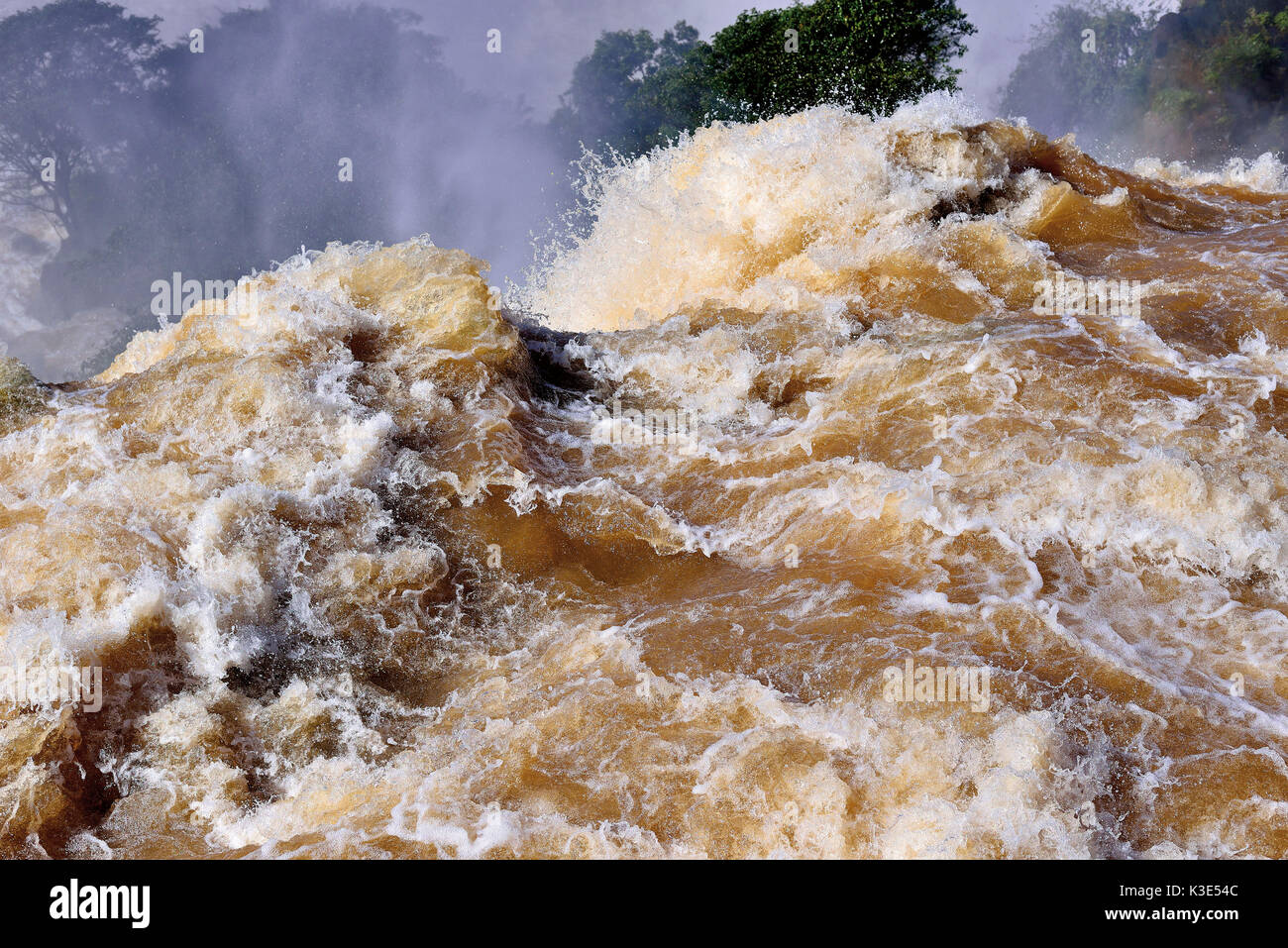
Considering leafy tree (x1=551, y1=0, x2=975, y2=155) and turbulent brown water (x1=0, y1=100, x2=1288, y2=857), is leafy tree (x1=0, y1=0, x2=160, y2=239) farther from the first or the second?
turbulent brown water (x1=0, y1=100, x2=1288, y2=857)

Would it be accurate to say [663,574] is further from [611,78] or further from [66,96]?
[66,96]

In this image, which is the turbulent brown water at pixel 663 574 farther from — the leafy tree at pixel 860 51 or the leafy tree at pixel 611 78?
the leafy tree at pixel 611 78

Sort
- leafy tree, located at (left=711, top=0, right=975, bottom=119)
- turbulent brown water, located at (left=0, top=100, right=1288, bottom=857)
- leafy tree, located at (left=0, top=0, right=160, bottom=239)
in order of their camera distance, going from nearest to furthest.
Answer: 1. turbulent brown water, located at (left=0, top=100, right=1288, bottom=857)
2. leafy tree, located at (left=711, top=0, right=975, bottom=119)
3. leafy tree, located at (left=0, top=0, right=160, bottom=239)

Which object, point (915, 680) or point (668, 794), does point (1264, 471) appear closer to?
point (915, 680)

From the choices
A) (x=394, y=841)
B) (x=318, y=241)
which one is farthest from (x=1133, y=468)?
(x=318, y=241)

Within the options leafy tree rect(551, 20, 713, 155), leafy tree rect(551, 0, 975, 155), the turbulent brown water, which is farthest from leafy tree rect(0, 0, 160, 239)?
the turbulent brown water

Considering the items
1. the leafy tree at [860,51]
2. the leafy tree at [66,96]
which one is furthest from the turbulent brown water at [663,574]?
the leafy tree at [66,96]

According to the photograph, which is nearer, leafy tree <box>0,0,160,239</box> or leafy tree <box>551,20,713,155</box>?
leafy tree <box>0,0,160,239</box>
